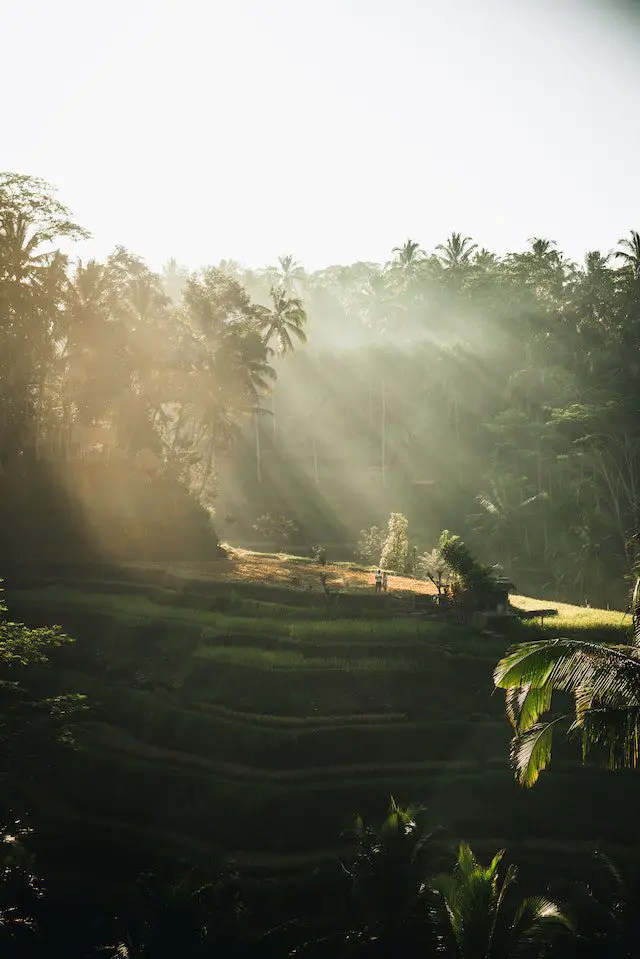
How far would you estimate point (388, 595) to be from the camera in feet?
96.9

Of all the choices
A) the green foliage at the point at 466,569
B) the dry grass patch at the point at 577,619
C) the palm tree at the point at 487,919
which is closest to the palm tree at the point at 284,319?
the green foliage at the point at 466,569

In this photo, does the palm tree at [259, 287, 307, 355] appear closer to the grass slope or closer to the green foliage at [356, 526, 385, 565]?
the green foliage at [356, 526, 385, 565]

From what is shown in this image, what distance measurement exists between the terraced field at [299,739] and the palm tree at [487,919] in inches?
293

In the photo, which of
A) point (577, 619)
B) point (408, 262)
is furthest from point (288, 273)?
point (577, 619)

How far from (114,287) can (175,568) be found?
65.8 feet

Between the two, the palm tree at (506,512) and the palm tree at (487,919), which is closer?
the palm tree at (487,919)

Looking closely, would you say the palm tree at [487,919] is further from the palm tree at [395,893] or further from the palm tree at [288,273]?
the palm tree at [288,273]

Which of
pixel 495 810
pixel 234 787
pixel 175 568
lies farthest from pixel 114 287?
pixel 495 810

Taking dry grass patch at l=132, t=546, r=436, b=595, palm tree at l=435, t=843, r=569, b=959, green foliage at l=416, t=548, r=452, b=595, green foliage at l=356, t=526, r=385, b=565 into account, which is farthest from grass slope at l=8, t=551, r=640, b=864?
green foliage at l=356, t=526, r=385, b=565

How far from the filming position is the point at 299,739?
72.3ft

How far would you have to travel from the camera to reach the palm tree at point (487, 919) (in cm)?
1234

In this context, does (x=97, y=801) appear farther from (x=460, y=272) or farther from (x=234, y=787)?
(x=460, y=272)

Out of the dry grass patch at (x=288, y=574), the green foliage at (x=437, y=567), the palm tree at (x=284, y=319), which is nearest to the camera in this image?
the dry grass patch at (x=288, y=574)

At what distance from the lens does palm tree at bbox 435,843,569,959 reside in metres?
12.3
